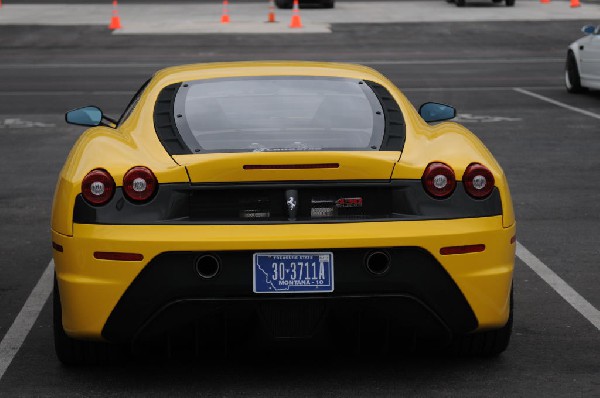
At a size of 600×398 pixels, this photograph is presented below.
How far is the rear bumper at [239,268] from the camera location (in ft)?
18.6

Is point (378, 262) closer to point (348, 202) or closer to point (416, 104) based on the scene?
point (348, 202)

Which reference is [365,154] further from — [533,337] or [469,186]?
[533,337]

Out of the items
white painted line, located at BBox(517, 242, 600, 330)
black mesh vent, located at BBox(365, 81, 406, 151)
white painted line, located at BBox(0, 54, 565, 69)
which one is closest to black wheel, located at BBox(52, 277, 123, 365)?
black mesh vent, located at BBox(365, 81, 406, 151)

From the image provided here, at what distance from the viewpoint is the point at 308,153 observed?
5805 mm

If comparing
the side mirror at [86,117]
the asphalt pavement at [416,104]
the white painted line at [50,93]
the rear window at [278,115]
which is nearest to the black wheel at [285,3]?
the asphalt pavement at [416,104]

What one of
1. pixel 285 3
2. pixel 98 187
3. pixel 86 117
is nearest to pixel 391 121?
pixel 98 187

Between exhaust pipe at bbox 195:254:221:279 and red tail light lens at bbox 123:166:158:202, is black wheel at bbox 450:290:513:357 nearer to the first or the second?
exhaust pipe at bbox 195:254:221:279

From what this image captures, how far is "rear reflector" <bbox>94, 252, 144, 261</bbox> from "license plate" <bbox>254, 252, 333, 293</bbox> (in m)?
0.47

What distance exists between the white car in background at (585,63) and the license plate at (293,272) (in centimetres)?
1523

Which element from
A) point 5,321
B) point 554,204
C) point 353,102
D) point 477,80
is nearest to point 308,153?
point 353,102

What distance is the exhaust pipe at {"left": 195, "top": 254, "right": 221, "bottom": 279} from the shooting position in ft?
18.6

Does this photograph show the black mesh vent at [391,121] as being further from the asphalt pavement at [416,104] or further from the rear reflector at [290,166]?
the asphalt pavement at [416,104]

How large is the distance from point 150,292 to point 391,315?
0.98m

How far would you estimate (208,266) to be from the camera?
5.71m
